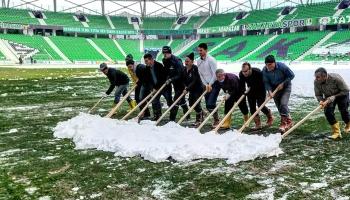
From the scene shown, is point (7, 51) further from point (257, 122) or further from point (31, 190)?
point (31, 190)

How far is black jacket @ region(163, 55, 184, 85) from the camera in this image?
8.37 meters

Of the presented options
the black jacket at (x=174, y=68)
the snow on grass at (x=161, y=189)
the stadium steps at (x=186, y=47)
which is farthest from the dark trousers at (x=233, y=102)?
the stadium steps at (x=186, y=47)

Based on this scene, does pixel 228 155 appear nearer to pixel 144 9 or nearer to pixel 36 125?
pixel 36 125

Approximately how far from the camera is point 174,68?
8398 millimetres

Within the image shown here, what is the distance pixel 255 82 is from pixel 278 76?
1.89ft

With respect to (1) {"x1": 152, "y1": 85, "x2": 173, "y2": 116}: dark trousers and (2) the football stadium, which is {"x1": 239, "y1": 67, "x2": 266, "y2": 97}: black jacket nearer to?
(2) the football stadium

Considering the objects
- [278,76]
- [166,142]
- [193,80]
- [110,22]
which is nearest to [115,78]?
[193,80]

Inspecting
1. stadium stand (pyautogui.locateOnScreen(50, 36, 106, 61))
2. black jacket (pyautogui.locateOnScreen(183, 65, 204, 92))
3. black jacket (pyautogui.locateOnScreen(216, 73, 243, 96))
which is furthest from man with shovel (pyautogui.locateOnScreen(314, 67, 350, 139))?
stadium stand (pyautogui.locateOnScreen(50, 36, 106, 61))

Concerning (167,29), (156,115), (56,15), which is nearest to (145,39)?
(167,29)

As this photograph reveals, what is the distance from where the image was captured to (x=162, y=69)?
873 cm

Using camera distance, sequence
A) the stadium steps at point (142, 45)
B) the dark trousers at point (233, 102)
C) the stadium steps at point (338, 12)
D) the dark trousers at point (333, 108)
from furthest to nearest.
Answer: the stadium steps at point (142, 45), the stadium steps at point (338, 12), the dark trousers at point (233, 102), the dark trousers at point (333, 108)

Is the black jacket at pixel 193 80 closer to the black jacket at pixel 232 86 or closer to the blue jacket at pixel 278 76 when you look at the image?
the black jacket at pixel 232 86

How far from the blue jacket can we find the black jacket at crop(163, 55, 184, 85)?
69.3 inches

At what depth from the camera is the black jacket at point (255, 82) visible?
782cm
